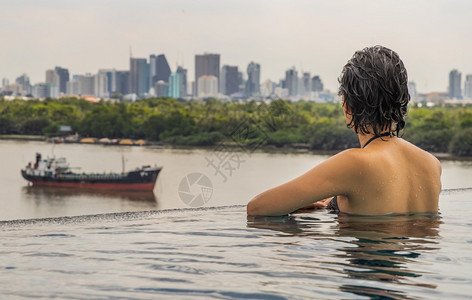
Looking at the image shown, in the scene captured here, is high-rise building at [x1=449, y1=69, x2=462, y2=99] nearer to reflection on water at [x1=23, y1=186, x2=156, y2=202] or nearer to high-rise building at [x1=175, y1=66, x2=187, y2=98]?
high-rise building at [x1=175, y1=66, x2=187, y2=98]

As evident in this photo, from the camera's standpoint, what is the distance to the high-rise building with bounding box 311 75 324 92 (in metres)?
163

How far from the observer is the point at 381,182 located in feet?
9.04

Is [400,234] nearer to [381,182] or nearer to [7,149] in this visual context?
[381,182]

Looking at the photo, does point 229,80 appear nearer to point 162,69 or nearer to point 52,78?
point 162,69

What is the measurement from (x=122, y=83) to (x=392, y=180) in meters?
183

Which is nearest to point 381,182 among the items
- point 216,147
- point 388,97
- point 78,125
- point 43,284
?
point 388,97

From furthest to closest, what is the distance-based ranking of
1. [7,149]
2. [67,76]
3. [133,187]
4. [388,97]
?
[67,76], [7,149], [133,187], [388,97]

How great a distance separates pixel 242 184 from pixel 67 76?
12890cm

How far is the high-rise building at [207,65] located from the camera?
151 metres

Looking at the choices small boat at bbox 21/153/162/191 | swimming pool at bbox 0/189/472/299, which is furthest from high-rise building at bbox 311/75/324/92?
swimming pool at bbox 0/189/472/299

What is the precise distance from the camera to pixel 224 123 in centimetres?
9744

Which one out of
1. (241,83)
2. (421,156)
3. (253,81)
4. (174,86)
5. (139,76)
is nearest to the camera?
(421,156)

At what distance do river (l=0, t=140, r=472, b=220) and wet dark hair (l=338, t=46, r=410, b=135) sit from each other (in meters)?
55.1

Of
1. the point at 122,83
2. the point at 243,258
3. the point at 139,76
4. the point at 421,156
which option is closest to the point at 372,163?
the point at 421,156
